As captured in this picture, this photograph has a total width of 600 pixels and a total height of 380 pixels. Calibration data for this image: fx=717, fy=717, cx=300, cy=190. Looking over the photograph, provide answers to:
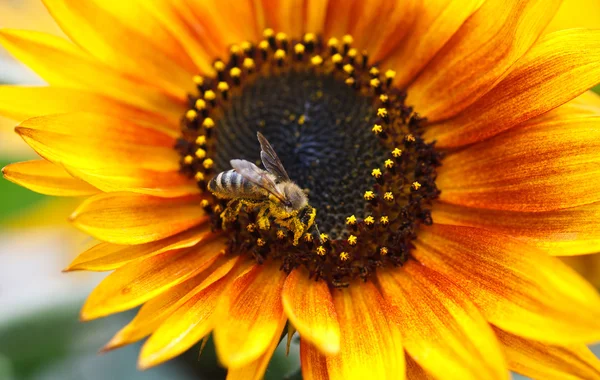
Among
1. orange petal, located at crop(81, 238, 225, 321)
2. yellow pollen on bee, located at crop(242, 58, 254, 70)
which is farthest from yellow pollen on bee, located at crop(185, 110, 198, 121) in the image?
orange petal, located at crop(81, 238, 225, 321)

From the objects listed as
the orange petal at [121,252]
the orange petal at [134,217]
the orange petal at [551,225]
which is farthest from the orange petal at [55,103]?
the orange petal at [551,225]

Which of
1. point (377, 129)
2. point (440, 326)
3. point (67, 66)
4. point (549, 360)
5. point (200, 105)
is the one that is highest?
point (67, 66)

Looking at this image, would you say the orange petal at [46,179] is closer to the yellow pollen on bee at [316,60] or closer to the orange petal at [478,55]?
the yellow pollen on bee at [316,60]

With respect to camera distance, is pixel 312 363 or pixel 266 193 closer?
pixel 312 363

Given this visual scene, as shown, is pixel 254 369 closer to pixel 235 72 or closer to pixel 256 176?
pixel 256 176

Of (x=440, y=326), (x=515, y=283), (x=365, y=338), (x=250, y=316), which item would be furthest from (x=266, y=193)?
(x=515, y=283)

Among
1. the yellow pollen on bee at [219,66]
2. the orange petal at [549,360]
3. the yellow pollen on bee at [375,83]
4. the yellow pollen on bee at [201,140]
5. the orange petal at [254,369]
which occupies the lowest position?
the orange petal at [549,360]
